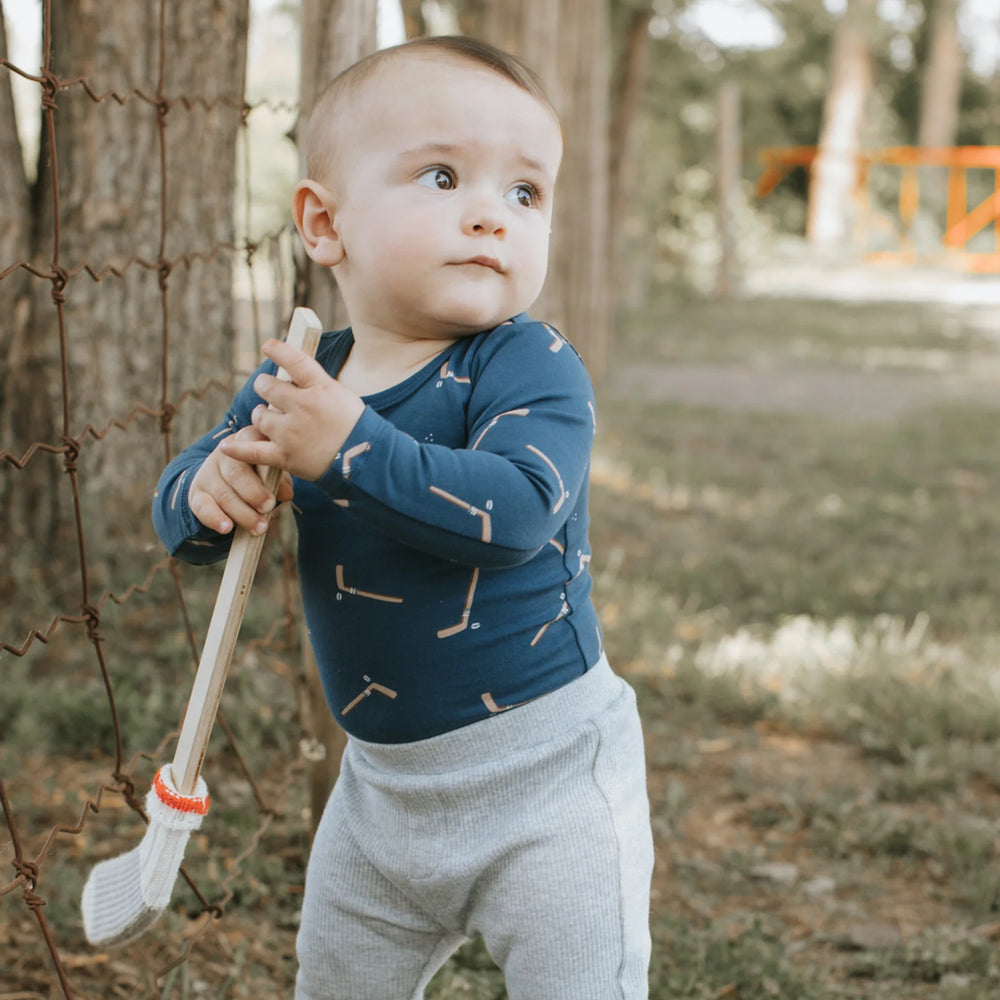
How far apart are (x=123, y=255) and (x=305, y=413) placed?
7.63ft

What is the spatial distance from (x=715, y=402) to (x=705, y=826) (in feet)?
18.8

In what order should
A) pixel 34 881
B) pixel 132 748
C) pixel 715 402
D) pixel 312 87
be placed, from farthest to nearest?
1. pixel 715 402
2. pixel 132 748
3. pixel 312 87
4. pixel 34 881

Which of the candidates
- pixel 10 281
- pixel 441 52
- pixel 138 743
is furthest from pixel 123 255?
pixel 441 52

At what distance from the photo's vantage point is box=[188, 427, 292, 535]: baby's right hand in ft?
4.28

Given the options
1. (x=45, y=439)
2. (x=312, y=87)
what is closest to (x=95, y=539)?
(x=45, y=439)

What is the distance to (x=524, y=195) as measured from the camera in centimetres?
140

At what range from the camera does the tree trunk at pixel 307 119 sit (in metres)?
2.08

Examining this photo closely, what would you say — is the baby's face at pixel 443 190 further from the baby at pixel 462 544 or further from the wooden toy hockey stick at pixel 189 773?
the wooden toy hockey stick at pixel 189 773

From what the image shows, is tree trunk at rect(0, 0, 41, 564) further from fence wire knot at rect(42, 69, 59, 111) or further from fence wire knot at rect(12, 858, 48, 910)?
fence wire knot at rect(12, 858, 48, 910)

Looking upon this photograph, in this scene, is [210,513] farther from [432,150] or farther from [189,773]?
[432,150]

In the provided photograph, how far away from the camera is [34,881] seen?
5.34ft

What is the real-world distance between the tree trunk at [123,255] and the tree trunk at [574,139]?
1.32 metres

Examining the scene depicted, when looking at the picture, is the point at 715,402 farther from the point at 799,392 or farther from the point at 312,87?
the point at 312,87

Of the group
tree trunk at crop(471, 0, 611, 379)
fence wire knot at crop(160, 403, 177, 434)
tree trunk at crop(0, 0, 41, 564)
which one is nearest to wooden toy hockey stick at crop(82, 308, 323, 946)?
fence wire knot at crop(160, 403, 177, 434)
